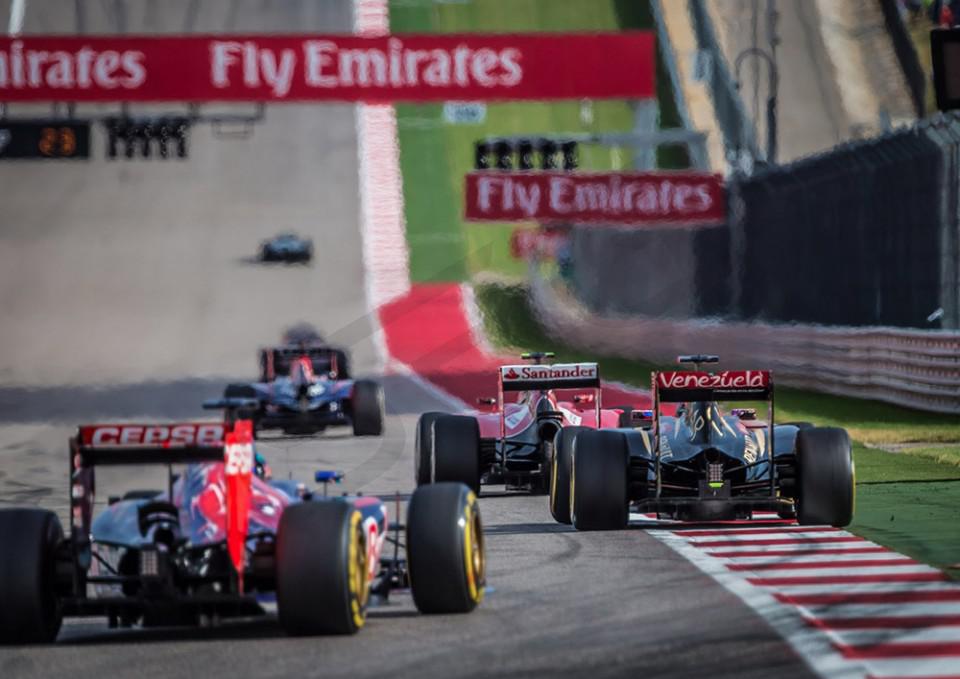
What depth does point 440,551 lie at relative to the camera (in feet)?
41.2

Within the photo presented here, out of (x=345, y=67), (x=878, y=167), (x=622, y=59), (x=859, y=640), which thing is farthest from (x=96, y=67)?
(x=859, y=640)

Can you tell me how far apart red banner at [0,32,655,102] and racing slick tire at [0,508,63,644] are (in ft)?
104

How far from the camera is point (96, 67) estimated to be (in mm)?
44406

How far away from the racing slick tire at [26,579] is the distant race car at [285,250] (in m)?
55.4

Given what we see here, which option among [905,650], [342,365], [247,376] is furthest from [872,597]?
[247,376]

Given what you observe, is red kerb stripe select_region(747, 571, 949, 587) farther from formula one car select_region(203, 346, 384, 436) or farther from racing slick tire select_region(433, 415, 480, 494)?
formula one car select_region(203, 346, 384, 436)

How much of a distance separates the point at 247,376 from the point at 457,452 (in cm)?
2326

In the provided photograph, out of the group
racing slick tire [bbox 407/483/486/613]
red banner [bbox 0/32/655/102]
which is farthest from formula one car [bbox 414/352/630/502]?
red banner [bbox 0/32/655/102]

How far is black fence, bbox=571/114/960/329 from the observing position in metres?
31.9

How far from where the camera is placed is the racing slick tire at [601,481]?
1667 centimetres

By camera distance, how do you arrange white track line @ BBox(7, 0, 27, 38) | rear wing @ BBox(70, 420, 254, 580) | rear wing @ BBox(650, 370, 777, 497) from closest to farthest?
rear wing @ BBox(70, 420, 254, 580), rear wing @ BBox(650, 370, 777, 497), white track line @ BBox(7, 0, 27, 38)

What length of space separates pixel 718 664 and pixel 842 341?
23886mm

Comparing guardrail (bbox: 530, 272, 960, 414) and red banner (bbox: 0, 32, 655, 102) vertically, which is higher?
red banner (bbox: 0, 32, 655, 102)

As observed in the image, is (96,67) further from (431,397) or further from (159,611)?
(159,611)
